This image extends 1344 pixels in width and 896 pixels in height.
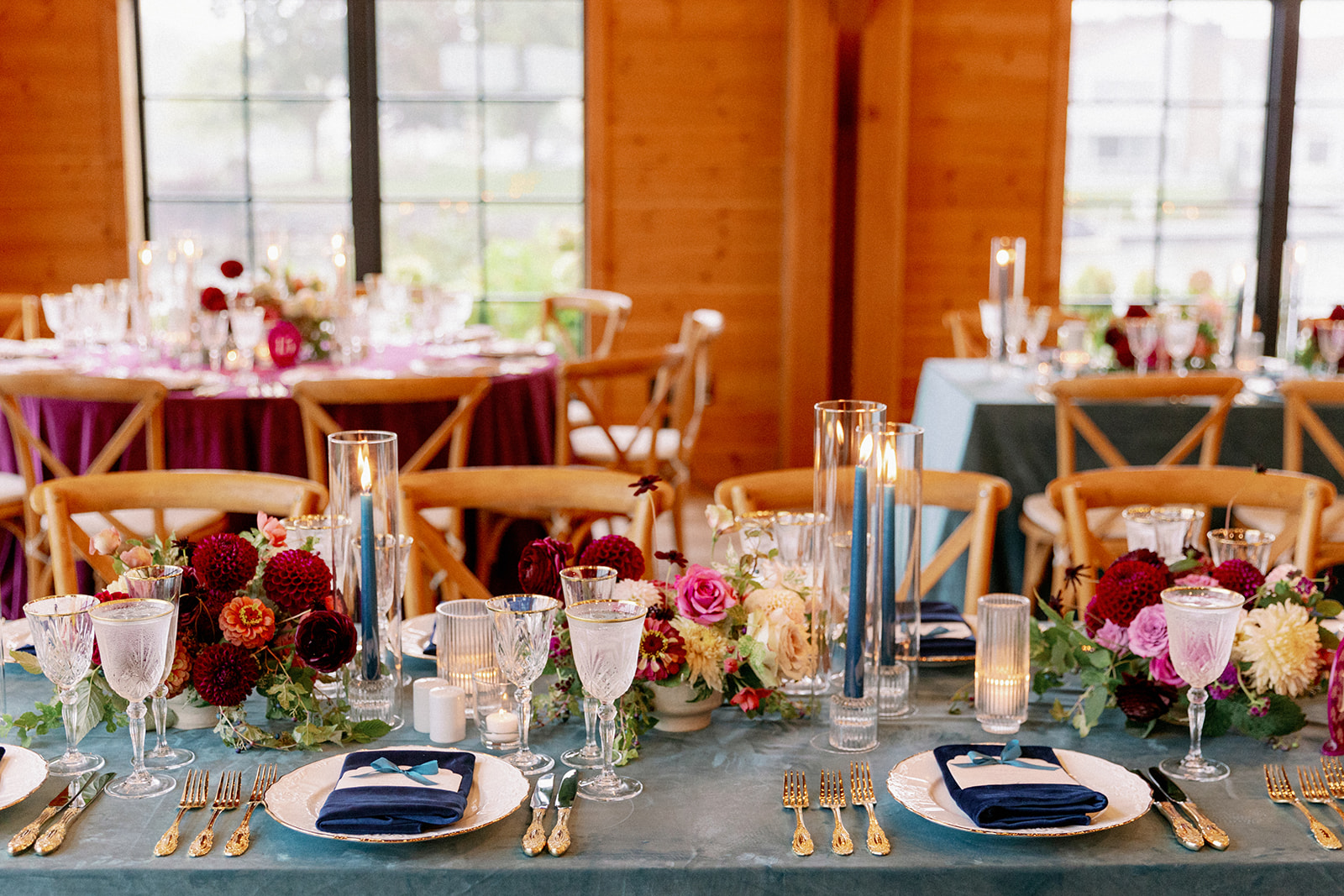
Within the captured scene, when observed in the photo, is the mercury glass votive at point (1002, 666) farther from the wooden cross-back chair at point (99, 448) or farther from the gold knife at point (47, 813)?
the wooden cross-back chair at point (99, 448)

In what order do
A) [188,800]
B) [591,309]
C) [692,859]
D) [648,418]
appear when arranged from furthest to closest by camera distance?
1. [591,309]
2. [648,418]
3. [188,800]
4. [692,859]

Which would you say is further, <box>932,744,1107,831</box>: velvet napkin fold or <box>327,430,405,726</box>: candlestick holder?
<box>327,430,405,726</box>: candlestick holder

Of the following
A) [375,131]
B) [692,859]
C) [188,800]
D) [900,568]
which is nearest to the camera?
[692,859]

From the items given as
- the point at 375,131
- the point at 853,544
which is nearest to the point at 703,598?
the point at 853,544

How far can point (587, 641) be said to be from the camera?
1234 millimetres

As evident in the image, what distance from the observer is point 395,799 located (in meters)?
1.19

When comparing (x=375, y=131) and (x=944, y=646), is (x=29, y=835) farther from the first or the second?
(x=375, y=131)

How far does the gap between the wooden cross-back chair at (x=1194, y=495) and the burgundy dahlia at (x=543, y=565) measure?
2.99ft

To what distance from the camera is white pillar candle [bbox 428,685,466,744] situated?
1.41 metres

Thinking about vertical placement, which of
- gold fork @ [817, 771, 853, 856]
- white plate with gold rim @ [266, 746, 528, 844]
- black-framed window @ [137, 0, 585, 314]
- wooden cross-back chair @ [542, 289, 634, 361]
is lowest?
gold fork @ [817, 771, 853, 856]

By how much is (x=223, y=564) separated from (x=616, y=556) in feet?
1.34

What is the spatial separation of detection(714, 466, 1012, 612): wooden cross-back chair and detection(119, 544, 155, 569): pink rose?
34.8 inches

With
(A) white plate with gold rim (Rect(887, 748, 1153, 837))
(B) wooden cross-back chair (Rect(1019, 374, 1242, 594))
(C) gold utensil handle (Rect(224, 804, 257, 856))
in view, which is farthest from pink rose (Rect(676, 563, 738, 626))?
(B) wooden cross-back chair (Rect(1019, 374, 1242, 594))

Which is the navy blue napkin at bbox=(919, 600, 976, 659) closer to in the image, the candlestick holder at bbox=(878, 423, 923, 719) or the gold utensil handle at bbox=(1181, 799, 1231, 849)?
the candlestick holder at bbox=(878, 423, 923, 719)
